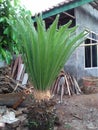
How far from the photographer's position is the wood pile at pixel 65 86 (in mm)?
9094

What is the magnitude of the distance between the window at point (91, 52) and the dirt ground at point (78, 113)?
2.69 metres

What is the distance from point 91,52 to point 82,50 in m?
0.97

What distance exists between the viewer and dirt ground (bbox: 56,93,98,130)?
235 inches

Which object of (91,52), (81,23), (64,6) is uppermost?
(64,6)

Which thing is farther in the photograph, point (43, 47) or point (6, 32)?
point (43, 47)

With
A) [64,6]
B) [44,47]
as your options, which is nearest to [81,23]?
[64,6]

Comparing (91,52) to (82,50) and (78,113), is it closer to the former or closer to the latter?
(82,50)

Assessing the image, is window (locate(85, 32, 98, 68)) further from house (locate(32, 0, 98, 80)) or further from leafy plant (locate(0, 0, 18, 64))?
leafy plant (locate(0, 0, 18, 64))

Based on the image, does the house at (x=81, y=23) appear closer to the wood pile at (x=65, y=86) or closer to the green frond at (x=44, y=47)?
the wood pile at (x=65, y=86)

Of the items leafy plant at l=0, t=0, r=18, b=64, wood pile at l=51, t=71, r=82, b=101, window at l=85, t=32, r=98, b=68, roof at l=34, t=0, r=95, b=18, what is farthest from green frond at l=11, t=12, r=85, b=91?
window at l=85, t=32, r=98, b=68

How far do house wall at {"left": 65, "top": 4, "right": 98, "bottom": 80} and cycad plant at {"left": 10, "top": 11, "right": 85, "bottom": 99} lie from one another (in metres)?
5.01

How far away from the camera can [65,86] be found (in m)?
9.22

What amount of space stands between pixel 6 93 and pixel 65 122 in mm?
1626

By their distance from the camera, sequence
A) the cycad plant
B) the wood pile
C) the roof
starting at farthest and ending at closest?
the roof < the wood pile < the cycad plant
